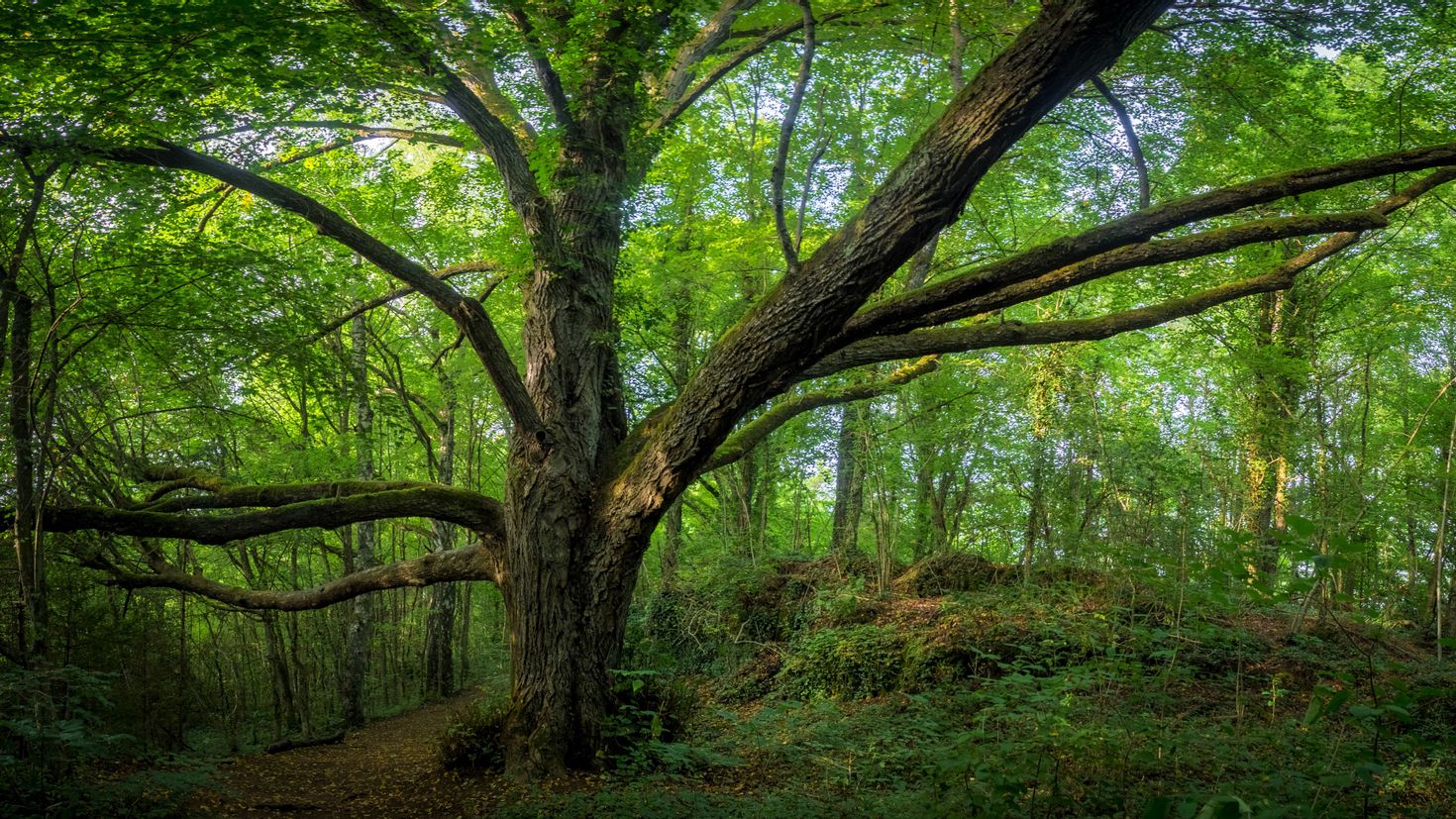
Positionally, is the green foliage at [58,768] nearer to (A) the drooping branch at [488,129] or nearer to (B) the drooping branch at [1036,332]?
(A) the drooping branch at [488,129]

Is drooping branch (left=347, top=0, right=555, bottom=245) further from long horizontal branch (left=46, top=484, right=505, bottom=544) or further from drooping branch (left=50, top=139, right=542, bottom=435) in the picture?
long horizontal branch (left=46, top=484, right=505, bottom=544)

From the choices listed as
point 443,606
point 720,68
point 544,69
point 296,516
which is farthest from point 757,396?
point 443,606

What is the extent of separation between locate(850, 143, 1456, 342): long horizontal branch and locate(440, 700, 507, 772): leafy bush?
151 inches

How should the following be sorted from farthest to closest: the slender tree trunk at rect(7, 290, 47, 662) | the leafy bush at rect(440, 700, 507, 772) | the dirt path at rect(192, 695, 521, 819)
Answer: the leafy bush at rect(440, 700, 507, 772)
the dirt path at rect(192, 695, 521, 819)
the slender tree trunk at rect(7, 290, 47, 662)

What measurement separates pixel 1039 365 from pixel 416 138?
7091 millimetres

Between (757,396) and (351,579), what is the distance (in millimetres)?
3634

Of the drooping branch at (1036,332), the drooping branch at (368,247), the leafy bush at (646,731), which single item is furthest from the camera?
the leafy bush at (646,731)

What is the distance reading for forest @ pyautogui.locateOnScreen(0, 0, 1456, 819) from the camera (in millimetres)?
4223

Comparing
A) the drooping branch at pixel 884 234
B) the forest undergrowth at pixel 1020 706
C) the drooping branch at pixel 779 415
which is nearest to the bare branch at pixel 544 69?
the drooping branch at pixel 884 234

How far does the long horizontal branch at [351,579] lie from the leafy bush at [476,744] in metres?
1.06

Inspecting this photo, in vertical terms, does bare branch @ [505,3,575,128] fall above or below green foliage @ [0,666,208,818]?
above

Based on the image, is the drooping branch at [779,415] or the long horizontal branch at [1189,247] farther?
the drooping branch at [779,415]

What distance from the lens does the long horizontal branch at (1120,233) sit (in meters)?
3.80

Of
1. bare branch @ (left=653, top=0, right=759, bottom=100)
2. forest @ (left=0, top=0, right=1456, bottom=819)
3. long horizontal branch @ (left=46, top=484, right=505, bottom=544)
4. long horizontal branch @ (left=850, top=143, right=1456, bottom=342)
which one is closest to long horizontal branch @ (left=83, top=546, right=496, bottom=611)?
forest @ (left=0, top=0, right=1456, bottom=819)
